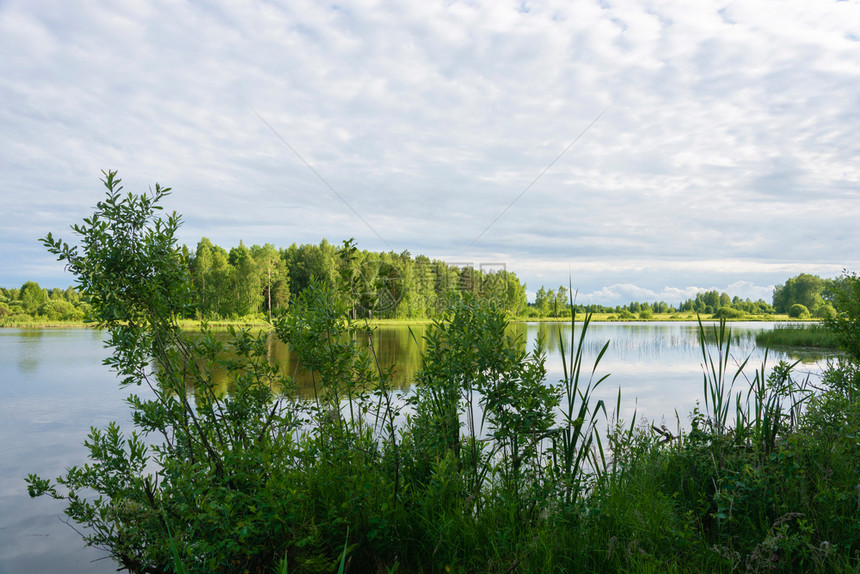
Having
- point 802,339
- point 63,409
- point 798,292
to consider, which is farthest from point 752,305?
point 63,409

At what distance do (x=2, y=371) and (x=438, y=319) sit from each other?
19.2 m

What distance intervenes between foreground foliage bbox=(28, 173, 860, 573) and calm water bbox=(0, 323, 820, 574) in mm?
655

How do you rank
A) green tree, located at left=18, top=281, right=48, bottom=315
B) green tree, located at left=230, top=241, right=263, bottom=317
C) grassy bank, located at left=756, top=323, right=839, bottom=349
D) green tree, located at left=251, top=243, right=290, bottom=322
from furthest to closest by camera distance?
green tree, located at left=18, top=281, right=48, bottom=315, green tree, located at left=251, top=243, right=290, bottom=322, green tree, located at left=230, top=241, right=263, bottom=317, grassy bank, located at left=756, top=323, right=839, bottom=349

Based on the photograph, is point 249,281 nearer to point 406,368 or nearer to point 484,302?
point 406,368

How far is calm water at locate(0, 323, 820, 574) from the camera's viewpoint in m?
4.42

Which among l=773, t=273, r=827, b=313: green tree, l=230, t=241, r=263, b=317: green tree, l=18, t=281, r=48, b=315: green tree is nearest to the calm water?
l=230, t=241, r=263, b=317: green tree

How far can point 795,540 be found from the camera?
257cm

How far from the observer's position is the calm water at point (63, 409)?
14.5 ft

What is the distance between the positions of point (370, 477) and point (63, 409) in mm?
10494

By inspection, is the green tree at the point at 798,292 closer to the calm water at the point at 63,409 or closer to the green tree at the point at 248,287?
the calm water at the point at 63,409

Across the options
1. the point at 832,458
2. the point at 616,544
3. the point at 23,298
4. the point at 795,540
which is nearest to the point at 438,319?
the point at 616,544

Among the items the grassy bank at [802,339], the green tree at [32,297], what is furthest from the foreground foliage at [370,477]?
the green tree at [32,297]

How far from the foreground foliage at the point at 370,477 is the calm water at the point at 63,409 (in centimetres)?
66

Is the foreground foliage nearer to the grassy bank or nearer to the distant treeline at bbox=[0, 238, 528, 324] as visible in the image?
the grassy bank
